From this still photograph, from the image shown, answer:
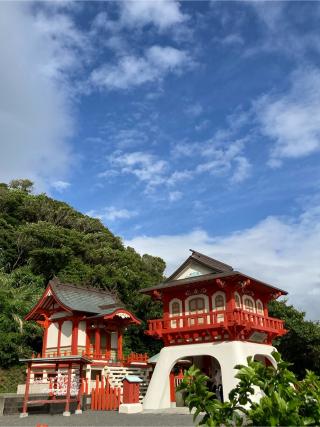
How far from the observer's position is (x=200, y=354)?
67.1 feet

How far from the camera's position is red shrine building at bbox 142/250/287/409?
19719 mm

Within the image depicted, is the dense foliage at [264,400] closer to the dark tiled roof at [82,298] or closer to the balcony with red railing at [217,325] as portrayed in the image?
the balcony with red railing at [217,325]

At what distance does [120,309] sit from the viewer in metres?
27.6

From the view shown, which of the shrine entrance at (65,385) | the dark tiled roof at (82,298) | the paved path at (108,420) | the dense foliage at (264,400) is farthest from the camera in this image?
the dark tiled roof at (82,298)

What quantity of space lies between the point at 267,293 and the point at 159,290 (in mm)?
6787

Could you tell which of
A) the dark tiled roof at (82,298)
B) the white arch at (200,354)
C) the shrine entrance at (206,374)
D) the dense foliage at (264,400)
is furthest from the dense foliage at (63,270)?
the dense foliage at (264,400)

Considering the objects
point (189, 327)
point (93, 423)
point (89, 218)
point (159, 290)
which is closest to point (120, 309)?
point (159, 290)

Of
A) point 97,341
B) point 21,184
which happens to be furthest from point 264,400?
point 21,184

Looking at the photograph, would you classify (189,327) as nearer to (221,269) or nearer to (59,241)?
(221,269)

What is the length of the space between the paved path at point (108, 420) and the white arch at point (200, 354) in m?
1.55

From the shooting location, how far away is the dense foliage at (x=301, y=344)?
32500 mm

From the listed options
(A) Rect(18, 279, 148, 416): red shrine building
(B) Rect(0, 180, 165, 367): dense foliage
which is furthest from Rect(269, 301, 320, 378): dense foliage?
(A) Rect(18, 279, 148, 416): red shrine building

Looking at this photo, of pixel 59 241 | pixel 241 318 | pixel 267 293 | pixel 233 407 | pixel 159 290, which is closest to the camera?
pixel 233 407

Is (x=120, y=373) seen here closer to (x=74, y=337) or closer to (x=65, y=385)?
(x=74, y=337)
